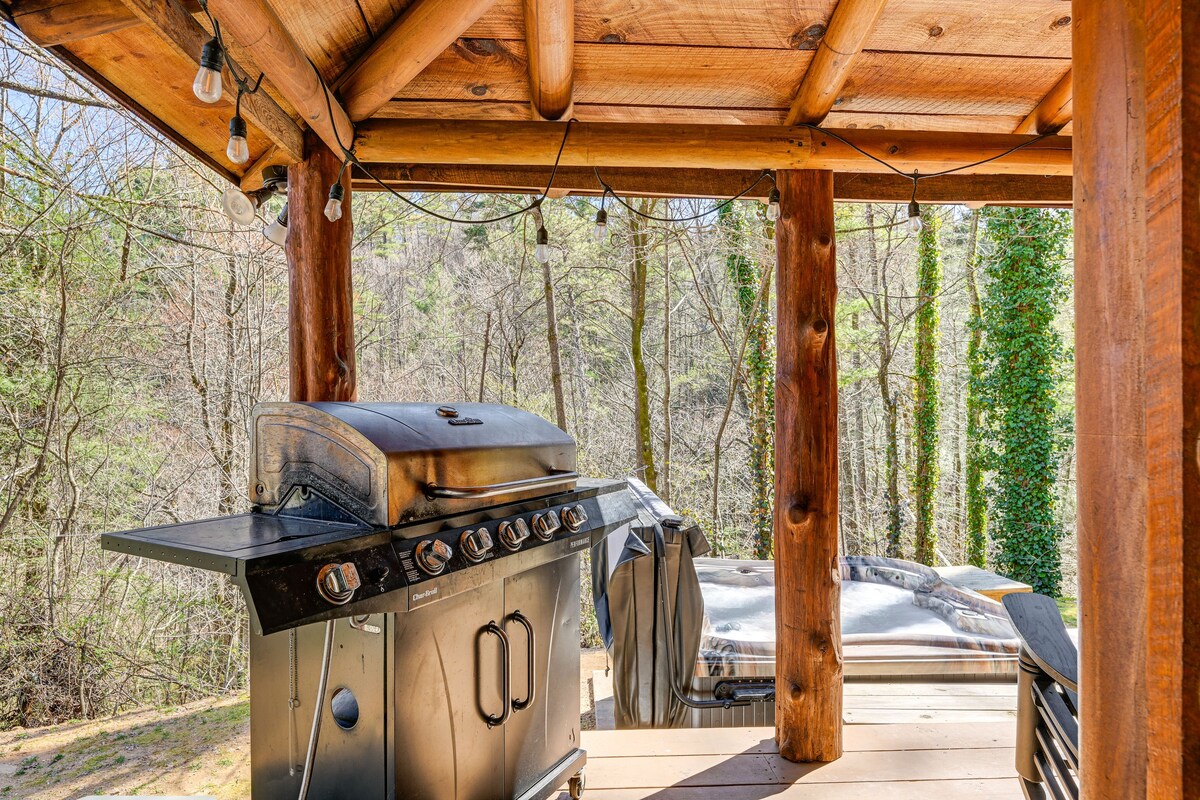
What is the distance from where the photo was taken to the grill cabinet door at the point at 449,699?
5.09ft

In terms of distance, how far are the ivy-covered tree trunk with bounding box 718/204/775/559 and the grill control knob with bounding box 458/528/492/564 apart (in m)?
6.53

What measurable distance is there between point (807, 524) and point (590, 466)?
6.85 meters

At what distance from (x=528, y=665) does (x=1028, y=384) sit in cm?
762

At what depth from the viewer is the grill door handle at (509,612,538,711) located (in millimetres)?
1890

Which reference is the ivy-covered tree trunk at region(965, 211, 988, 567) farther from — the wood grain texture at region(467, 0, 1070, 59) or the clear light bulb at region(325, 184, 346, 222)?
the clear light bulb at region(325, 184, 346, 222)

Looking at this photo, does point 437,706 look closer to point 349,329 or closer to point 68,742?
point 349,329

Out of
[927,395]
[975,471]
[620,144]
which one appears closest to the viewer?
[620,144]

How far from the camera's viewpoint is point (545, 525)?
6.25 feet

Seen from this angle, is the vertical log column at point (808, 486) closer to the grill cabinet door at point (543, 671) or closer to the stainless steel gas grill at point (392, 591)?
the grill cabinet door at point (543, 671)

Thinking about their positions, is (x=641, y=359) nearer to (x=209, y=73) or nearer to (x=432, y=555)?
(x=432, y=555)

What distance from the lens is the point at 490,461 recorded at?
1.81 metres

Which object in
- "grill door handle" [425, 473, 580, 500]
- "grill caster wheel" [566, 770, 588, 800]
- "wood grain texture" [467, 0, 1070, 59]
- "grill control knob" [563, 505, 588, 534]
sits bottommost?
"grill caster wheel" [566, 770, 588, 800]

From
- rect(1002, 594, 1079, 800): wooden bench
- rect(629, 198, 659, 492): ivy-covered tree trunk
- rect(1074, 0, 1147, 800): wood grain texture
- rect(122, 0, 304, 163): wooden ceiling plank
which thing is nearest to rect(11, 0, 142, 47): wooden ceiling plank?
rect(122, 0, 304, 163): wooden ceiling plank

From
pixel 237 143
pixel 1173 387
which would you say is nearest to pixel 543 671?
pixel 237 143
